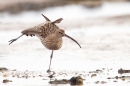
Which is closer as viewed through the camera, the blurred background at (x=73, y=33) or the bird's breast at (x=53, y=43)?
the bird's breast at (x=53, y=43)

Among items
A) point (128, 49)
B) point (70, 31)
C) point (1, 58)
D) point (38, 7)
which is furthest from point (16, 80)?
point (38, 7)

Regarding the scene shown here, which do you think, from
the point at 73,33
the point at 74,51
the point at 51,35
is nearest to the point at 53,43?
the point at 51,35

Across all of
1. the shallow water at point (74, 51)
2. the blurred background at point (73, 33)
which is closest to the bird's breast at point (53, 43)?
the shallow water at point (74, 51)

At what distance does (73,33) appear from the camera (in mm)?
18000

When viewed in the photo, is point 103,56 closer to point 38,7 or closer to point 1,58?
point 1,58

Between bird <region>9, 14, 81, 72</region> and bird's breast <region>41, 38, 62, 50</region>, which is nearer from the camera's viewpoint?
bird <region>9, 14, 81, 72</region>

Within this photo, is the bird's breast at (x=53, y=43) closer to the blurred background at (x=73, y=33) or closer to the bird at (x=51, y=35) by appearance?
the bird at (x=51, y=35)

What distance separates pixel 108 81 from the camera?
372 inches

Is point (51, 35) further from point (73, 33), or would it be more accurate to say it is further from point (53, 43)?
point (73, 33)

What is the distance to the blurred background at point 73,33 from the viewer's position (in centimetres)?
1191

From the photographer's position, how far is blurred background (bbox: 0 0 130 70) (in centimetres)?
1191

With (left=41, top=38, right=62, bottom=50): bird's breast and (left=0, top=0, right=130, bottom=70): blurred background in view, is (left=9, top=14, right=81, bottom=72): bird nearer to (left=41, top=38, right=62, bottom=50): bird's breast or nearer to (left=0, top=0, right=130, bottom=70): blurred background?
(left=41, top=38, right=62, bottom=50): bird's breast

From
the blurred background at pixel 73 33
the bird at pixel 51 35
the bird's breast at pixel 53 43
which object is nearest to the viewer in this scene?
the bird at pixel 51 35

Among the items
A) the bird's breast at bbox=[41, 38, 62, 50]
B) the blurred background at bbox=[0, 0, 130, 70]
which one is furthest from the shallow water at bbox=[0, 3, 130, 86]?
the bird's breast at bbox=[41, 38, 62, 50]
